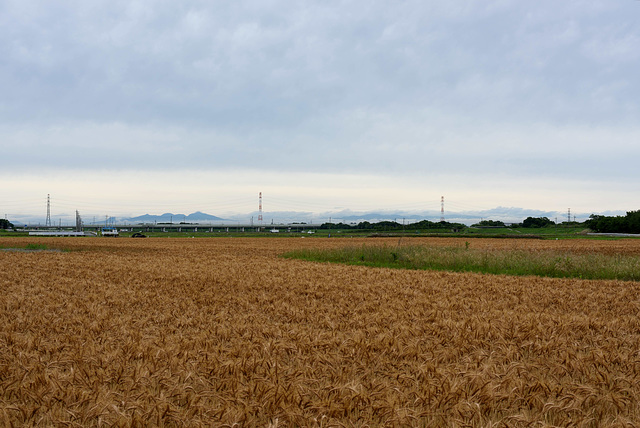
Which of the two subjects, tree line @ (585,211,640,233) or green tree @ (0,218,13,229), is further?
green tree @ (0,218,13,229)

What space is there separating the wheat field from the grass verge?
8.47 meters

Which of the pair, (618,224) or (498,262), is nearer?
(498,262)

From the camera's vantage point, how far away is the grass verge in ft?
64.0

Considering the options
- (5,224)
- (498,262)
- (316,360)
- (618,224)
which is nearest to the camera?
(316,360)

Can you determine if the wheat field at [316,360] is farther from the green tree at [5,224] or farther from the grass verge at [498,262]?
the green tree at [5,224]

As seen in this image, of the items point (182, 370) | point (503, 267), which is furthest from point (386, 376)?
point (503, 267)

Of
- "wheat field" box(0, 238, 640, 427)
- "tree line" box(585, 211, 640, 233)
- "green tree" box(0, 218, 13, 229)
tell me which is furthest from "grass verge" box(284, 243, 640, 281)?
"green tree" box(0, 218, 13, 229)

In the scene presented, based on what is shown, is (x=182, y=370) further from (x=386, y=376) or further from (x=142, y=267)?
(x=142, y=267)

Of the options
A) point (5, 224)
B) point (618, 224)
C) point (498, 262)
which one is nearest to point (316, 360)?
point (498, 262)

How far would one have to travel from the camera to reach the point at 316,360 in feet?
18.6

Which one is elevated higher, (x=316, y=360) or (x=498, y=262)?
(x=316, y=360)

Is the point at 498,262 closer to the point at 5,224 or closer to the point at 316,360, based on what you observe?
the point at 316,360

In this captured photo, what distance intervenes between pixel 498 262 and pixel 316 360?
1858 cm

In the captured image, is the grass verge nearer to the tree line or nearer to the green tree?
the tree line
